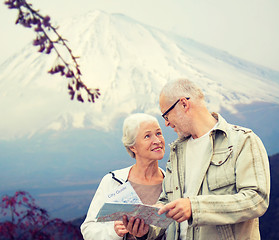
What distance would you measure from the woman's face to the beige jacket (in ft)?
1.09

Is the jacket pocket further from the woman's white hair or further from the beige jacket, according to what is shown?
the woman's white hair

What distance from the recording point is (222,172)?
4.94ft

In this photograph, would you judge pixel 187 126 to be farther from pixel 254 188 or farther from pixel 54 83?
pixel 54 83

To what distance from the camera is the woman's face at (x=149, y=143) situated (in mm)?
2047

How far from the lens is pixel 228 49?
9.68 meters

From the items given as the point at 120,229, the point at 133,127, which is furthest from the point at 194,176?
the point at 133,127

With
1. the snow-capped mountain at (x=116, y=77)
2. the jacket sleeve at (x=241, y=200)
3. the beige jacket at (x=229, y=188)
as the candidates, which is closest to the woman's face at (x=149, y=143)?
the beige jacket at (x=229, y=188)

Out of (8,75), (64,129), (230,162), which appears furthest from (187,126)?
(8,75)

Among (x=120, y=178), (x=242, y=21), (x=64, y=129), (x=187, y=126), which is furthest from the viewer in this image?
(x=64, y=129)

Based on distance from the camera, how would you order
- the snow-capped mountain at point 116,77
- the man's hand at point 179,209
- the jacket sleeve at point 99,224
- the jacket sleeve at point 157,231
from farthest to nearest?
the snow-capped mountain at point 116,77 → the jacket sleeve at point 99,224 → the jacket sleeve at point 157,231 → the man's hand at point 179,209

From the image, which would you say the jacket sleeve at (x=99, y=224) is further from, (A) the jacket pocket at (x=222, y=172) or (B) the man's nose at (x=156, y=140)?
(A) the jacket pocket at (x=222, y=172)

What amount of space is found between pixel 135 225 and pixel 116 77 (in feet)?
36.3

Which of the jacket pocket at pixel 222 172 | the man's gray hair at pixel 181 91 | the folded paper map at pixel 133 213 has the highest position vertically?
the man's gray hair at pixel 181 91

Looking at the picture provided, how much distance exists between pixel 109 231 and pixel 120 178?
0.27 m
